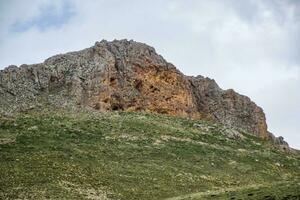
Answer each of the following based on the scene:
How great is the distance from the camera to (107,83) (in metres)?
85.4

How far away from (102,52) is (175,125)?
68.9ft

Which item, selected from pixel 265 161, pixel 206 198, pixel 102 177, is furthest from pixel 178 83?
pixel 206 198

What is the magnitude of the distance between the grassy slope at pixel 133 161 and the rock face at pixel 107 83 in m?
6.75

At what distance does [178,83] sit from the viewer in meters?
93.3

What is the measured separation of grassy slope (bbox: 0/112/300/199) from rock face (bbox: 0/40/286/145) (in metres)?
6.75

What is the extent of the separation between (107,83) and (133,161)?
2997 cm

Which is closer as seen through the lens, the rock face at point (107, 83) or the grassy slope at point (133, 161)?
the grassy slope at point (133, 161)

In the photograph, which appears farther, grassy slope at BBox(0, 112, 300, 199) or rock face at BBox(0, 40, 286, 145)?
rock face at BBox(0, 40, 286, 145)

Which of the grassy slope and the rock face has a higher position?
the rock face

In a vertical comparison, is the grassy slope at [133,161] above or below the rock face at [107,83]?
below

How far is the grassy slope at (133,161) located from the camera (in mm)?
45219

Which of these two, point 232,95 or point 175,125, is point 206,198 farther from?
point 232,95

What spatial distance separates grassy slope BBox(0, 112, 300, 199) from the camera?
45.2 metres

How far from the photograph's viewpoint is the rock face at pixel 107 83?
8250 centimetres
